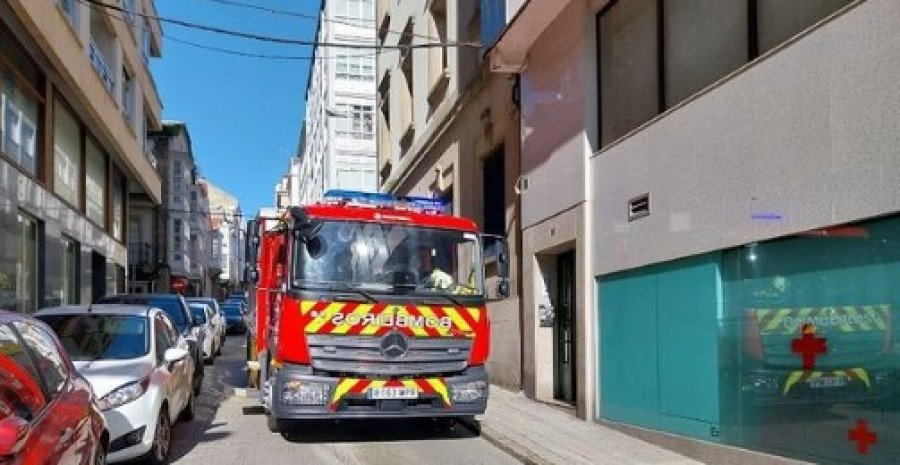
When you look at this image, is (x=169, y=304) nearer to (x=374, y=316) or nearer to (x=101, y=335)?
(x=101, y=335)

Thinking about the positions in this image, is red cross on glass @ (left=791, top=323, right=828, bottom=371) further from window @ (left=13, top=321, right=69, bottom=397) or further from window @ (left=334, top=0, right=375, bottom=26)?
window @ (left=334, top=0, right=375, bottom=26)

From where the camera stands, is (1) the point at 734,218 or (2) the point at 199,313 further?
(2) the point at 199,313

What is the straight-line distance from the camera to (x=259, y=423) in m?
11.4

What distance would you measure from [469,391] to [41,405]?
5.56 metres

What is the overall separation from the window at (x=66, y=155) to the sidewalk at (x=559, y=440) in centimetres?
1242

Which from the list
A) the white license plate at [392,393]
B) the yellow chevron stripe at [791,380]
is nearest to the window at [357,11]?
the white license plate at [392,393]

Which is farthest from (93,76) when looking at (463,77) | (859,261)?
(859,261)

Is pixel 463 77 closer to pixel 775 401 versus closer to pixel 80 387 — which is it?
pixel 775 401

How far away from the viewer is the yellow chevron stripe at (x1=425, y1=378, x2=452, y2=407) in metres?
9.65

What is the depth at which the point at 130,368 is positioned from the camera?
26.8 ft

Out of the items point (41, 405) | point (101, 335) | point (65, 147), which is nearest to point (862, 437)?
point (41, 405)

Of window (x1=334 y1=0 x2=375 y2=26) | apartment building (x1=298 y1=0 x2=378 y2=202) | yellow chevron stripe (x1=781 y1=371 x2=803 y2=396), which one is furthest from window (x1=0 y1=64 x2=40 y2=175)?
window (x1=334 y1=0 x2=375 y2=26)

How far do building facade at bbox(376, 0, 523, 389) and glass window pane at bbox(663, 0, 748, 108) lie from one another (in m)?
4.62

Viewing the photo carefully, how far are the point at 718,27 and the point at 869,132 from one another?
118 inches
